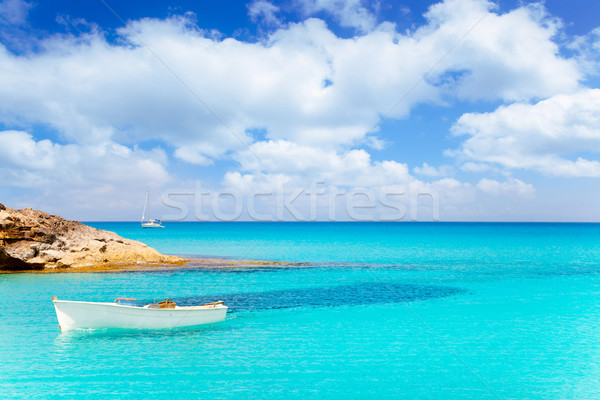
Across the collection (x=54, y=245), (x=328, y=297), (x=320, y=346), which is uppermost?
(x=54, y=245)

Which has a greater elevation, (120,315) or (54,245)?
(54,245)

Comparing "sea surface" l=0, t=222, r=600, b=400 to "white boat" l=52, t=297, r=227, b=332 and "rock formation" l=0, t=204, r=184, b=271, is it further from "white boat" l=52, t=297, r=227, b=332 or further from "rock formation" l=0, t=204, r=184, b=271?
"rock formation" l=0, t=204, r=184, b=271

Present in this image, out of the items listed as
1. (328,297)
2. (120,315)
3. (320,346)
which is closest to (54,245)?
(120,315)

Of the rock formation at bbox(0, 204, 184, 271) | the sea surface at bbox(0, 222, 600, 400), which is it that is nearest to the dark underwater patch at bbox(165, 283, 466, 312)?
the sea surface at bbox(0, 222, 600, 400)

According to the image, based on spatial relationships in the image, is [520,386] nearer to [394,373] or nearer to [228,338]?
[394,373]

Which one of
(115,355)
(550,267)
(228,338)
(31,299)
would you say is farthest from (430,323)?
(550,267)

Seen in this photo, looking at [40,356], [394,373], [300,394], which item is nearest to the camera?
[300,394]

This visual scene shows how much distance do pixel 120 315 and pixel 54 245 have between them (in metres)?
28.5

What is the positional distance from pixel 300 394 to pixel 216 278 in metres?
27.7

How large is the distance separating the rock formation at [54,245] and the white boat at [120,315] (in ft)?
83.7

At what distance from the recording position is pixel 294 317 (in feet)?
81.4

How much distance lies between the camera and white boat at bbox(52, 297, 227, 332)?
2075 centimetres

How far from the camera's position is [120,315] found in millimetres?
21125

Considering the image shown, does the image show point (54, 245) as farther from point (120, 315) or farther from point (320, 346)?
point (320, 346)
